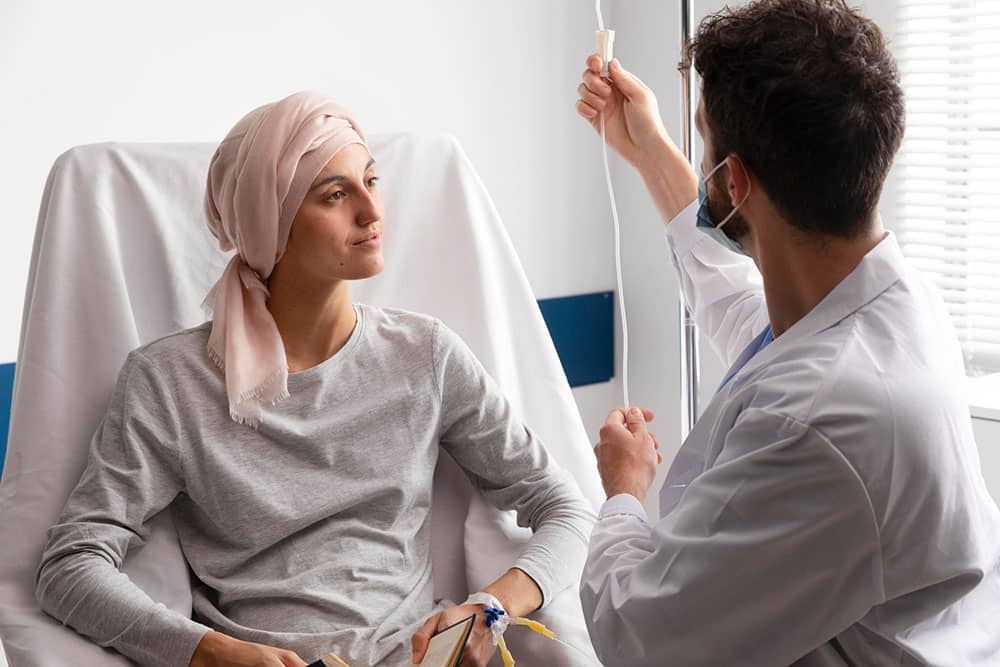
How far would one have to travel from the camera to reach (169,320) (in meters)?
1.91

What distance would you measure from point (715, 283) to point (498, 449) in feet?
1.39

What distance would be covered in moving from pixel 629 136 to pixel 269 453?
2.45ft

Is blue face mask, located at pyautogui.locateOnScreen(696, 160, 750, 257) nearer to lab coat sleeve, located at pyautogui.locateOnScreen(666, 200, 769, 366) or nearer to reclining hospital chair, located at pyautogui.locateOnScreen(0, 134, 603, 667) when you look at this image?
lab coat sleeve, located at pyautogui.locateOnScreen(666, 200, 769, 366)

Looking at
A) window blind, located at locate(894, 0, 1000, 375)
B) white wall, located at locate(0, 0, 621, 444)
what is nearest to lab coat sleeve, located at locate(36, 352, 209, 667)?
white wall, located at locate(0, 0, 621, 444)

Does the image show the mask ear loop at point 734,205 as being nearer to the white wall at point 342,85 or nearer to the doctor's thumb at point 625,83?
the doctor's thumb at point 625,83

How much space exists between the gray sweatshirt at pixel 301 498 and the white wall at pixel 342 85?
0.76 m

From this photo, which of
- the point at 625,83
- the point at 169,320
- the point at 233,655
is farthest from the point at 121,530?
the point at 625,83

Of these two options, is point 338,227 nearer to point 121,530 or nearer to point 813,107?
point 121,530

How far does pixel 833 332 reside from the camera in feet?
3.84

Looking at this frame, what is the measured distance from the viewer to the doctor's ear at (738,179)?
1.22m

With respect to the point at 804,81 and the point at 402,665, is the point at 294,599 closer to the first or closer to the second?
the point at 402,665

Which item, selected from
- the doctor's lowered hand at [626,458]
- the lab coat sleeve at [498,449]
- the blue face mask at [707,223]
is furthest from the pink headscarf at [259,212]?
the blue face mask at [707,223]

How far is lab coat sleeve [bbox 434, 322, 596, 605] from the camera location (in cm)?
183

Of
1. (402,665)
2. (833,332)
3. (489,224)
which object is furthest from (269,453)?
(833,332)
